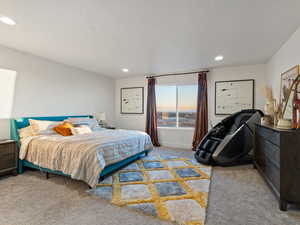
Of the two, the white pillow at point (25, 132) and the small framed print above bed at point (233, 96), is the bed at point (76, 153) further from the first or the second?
the small framed print above bed at point (233, 96)

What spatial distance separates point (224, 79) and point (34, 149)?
4.65 m

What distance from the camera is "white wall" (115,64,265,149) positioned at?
3953 mm

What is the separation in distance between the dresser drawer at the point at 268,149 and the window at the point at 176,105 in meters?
2.19

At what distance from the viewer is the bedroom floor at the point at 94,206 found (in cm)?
159

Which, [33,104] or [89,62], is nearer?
[33,104]

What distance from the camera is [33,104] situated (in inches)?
132

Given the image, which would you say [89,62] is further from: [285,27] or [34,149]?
[285,27]

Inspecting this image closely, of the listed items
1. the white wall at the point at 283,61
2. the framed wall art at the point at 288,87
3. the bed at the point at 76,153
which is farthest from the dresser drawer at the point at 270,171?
the bed at the point at 76,153

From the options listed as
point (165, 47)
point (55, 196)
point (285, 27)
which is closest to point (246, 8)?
point (285, 27)

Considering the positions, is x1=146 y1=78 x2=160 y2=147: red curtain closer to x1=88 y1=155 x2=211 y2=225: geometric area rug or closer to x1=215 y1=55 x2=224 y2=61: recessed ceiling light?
Answer: x1=88 y1=155 x2=211 y2=225: geometric area rug

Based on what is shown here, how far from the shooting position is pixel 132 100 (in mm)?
5457

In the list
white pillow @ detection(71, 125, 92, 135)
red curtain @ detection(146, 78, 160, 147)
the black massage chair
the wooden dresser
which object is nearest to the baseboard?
red curtain @ detection(146, 78, 160, 147)

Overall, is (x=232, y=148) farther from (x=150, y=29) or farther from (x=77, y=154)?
(x=77, y=154)

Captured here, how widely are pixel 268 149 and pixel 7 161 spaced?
4.15 metres
